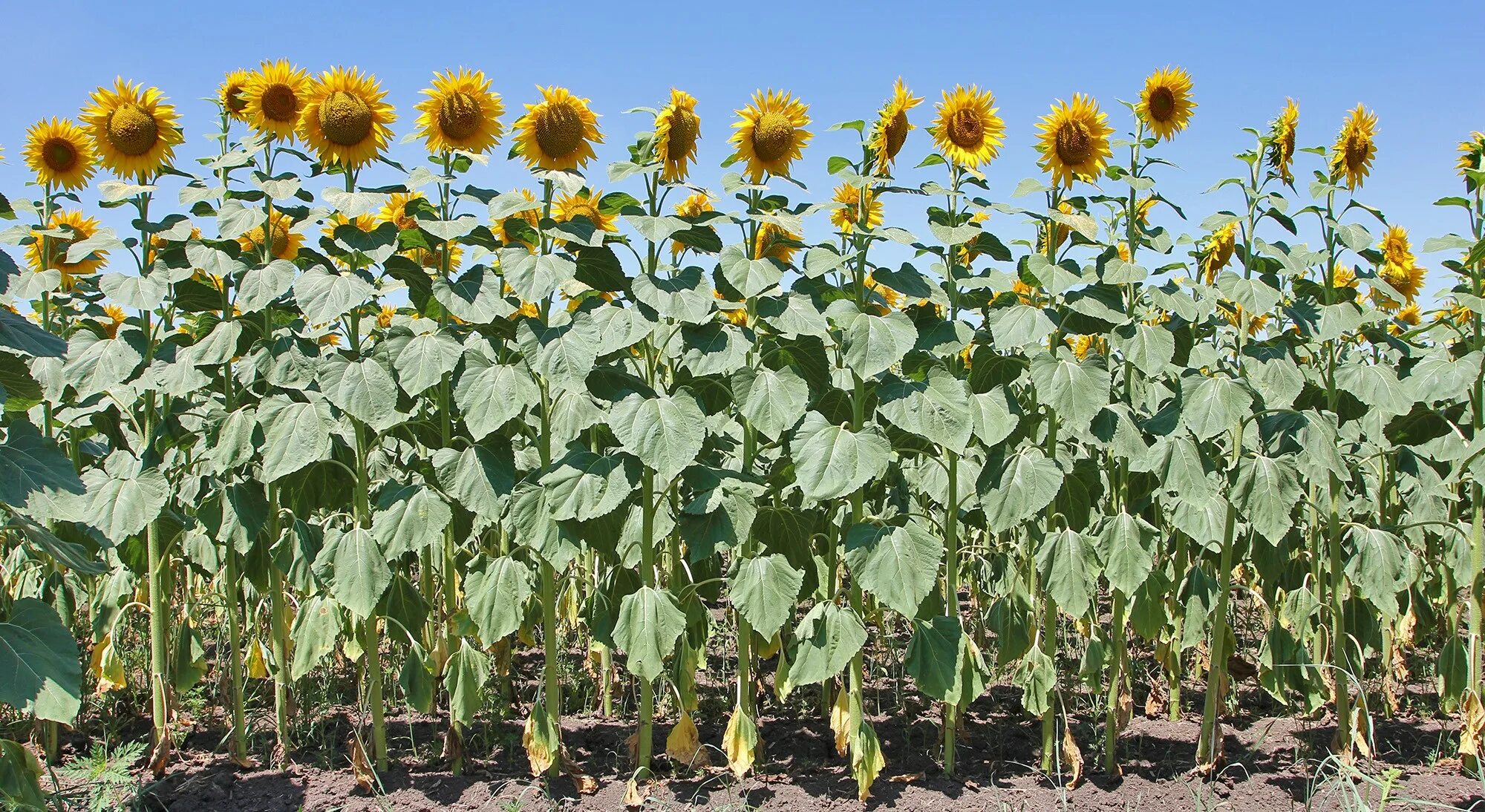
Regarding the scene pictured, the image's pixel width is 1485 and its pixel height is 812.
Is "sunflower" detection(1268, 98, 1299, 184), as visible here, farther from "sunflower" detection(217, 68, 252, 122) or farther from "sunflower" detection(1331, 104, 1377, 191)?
"sunflower" detection(217, 68, 252, 122)

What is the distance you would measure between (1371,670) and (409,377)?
474cm

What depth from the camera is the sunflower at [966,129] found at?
3.70m

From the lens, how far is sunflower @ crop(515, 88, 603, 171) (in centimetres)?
346

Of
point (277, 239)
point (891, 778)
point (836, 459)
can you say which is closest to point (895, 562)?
point (836, 459)

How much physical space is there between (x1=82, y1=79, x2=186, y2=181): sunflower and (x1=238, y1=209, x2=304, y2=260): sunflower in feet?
1.30

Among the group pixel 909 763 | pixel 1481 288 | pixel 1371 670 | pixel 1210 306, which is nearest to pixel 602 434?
pixel 909 763

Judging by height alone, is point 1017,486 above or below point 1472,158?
below

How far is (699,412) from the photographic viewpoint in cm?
326

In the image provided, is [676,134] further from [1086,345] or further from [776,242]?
[1086,345]

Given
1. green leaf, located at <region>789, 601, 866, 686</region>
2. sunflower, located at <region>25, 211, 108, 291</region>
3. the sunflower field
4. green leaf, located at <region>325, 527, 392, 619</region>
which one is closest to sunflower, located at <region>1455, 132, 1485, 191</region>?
the sunflower field

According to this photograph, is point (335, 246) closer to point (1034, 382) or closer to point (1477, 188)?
point (1034, 382)

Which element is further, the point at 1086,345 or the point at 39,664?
the point at 1086,345

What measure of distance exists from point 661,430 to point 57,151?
285 cm

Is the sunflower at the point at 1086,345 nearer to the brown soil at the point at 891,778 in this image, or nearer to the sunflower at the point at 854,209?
the sunflower at the point at 854,209
